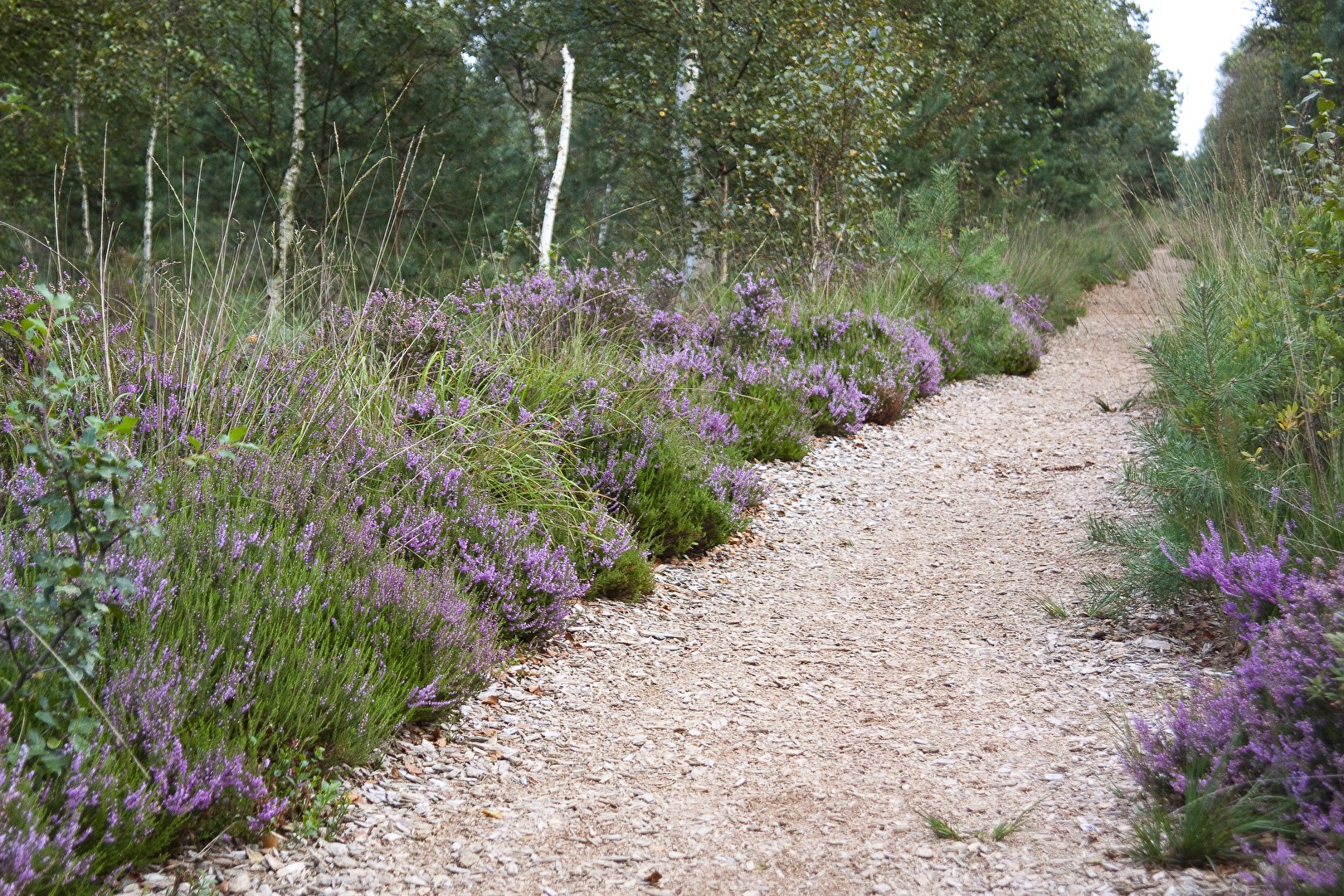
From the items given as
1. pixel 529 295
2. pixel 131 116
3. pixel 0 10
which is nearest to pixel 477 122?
pixel 131 116

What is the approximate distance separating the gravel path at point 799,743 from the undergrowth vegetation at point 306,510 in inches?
9.1

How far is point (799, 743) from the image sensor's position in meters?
3.29

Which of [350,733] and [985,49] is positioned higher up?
[985,49]

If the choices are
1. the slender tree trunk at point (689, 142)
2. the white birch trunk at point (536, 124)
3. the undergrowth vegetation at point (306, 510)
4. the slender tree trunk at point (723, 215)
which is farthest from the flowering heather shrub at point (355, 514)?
the white birch trunk at point (536, 124)

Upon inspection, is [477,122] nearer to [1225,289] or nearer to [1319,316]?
[1225,289]

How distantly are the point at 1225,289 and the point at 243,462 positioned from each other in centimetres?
554

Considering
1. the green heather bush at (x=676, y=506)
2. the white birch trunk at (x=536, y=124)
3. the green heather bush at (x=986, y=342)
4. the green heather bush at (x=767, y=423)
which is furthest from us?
the white birch trunk at (x=536, y=124)

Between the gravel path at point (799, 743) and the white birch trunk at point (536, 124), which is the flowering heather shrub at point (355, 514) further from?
the white birch trunk at point (536, 124)

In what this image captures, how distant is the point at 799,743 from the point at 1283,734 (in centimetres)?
139

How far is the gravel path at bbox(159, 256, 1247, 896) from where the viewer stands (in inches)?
99.6

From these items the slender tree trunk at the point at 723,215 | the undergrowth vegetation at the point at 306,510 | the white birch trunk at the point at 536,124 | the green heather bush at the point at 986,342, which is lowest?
the undergrowth vegetation at the point at 306,510

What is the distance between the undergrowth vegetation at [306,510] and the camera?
2307 mm

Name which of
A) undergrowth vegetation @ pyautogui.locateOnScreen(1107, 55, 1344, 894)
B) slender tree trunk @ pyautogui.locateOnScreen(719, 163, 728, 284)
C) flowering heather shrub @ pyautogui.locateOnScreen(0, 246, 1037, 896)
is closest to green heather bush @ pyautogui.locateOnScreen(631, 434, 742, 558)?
flowering heather shrub @ pyautogui.locateOnScreen(0, 246, 1037, 896)

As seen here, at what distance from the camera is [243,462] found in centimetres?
372
